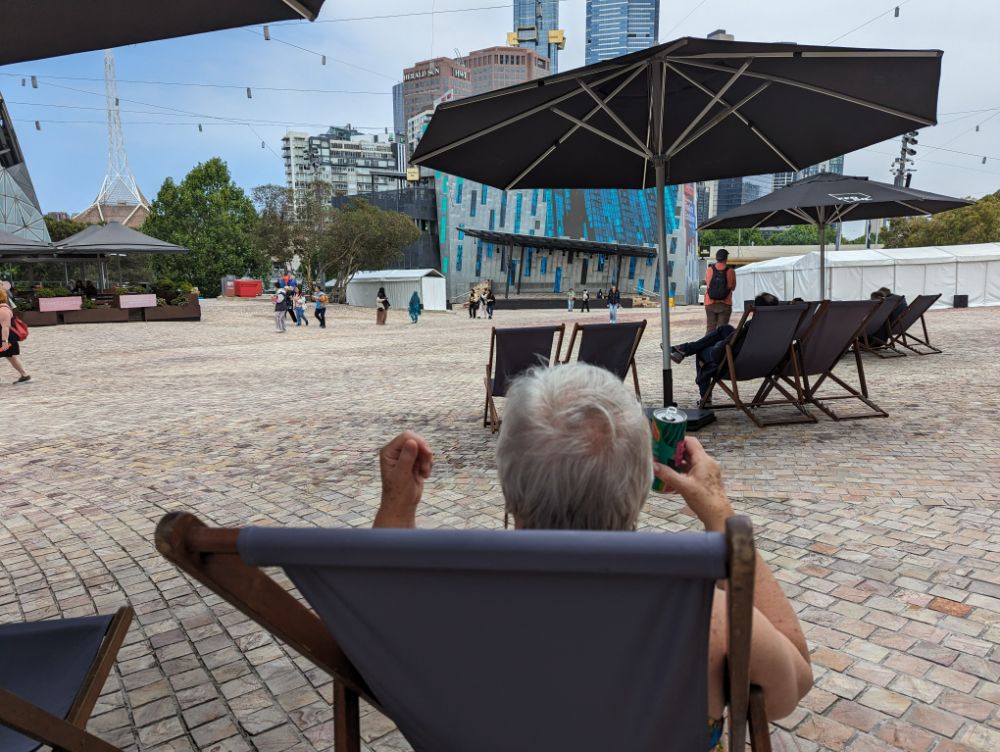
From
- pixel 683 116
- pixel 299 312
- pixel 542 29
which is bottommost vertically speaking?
pixel 299 312

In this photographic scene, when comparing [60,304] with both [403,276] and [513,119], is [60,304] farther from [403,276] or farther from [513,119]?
[513,119]

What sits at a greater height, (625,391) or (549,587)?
(625,391)

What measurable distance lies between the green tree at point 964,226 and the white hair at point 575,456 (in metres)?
48.7

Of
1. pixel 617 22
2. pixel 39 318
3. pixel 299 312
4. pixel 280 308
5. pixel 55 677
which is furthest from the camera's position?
pixel 617 22

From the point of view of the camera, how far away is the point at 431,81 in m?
141

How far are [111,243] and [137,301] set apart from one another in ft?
7.61

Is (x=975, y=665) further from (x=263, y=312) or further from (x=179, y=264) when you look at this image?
(x=179, y=264)

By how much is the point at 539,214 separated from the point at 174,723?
57869 mm

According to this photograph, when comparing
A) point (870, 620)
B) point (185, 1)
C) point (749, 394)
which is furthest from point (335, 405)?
point (870, 620)

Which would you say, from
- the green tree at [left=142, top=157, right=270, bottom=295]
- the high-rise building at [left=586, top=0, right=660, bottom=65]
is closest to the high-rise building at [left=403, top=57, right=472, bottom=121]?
the high-rise building at [left=586, top=0, right=660, bottom=65]

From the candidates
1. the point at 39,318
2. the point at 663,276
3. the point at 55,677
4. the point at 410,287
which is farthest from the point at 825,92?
the point at 410,287

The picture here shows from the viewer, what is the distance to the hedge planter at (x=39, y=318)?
20641 mm

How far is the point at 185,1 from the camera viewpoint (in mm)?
2451

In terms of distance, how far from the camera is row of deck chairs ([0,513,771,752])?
0.82 metres
